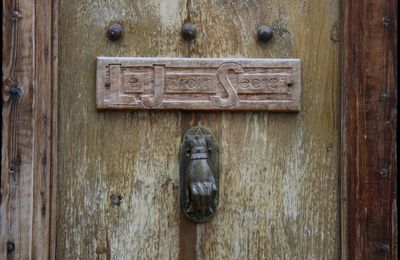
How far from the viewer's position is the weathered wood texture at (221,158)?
143 cm

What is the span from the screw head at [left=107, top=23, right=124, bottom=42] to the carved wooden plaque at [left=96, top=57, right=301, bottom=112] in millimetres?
49

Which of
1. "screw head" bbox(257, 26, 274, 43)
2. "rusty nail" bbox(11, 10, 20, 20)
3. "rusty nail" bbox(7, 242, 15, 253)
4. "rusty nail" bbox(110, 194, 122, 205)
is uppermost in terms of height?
"rusty nail" bbox(11, 10, 20, 20)

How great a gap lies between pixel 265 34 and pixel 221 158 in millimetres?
294

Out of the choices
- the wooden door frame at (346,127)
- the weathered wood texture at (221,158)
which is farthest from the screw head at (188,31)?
the wooden door frame at (346,127)

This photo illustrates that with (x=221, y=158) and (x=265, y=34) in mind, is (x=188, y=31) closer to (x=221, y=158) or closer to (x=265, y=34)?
(x=265, y=34)

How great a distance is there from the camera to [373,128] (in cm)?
138

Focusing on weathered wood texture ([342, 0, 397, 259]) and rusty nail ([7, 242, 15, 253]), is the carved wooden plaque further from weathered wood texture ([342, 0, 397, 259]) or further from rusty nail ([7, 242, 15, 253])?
rusty nail ([7, 242, 15, 253])

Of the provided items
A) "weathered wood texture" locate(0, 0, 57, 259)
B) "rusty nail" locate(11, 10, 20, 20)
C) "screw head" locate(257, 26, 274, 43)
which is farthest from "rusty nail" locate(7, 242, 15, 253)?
"screw head" locate(257, 26, 274, 43)

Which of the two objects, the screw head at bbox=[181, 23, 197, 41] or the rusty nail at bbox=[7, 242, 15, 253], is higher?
the screw head at bbox=[181, 23, 197, 41]

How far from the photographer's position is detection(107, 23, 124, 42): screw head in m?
1.42

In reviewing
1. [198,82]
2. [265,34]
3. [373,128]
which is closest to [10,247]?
[198,82]

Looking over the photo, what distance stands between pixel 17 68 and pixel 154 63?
295 mm

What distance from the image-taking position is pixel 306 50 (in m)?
1.44

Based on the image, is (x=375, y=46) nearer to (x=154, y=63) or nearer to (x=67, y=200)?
(x=154, y=63)
